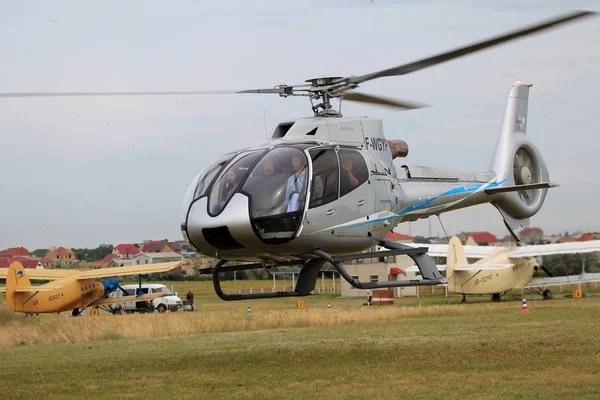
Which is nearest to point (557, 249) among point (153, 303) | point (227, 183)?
point (153, 303)

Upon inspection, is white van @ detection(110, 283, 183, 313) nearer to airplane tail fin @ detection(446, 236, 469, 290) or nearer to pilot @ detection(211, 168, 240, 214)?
airplane tail fin @ detection(446, 236, 469, 290)

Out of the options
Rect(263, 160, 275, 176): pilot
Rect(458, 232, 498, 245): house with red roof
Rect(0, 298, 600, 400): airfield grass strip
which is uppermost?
Rect(263, 160, 275, 176): pilot

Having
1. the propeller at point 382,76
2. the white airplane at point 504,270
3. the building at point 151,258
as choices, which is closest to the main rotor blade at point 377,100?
the propeller at point 382,76

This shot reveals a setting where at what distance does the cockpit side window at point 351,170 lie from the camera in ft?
46.2

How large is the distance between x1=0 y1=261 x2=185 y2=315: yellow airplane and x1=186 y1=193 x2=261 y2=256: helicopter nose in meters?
27.7

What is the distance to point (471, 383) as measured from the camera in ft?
46.0

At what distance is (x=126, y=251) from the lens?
118 metres

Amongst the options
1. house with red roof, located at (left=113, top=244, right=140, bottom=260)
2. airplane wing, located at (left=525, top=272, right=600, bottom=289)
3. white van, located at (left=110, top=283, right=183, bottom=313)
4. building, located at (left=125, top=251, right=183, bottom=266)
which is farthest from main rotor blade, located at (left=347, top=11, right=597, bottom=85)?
house with red roof, located at (left=113, top=244, right=140, bottom=260)

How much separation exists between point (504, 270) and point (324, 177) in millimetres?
28870

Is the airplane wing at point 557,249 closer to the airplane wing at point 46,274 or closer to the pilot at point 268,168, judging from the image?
the airplane wing at point 46,274

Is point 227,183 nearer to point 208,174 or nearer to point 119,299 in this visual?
point 208,174

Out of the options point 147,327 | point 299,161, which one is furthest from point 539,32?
point 147,327

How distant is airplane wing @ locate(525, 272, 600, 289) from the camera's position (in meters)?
41.9

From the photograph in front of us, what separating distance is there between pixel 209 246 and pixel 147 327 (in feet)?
44.2
